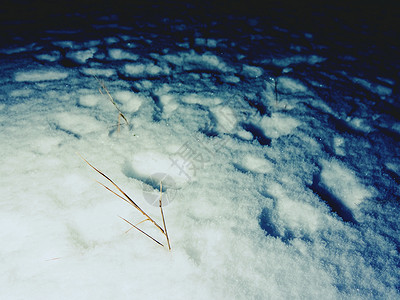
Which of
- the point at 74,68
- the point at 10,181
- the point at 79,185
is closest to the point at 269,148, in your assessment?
the point at 79,185

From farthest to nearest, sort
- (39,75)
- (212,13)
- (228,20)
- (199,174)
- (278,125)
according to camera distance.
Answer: (212,13) → (228,20) → (39,75) → (278,125) → (199,174)

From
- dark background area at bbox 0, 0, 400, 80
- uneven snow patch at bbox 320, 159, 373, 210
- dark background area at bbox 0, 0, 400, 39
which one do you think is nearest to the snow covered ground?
uneven snow patch at bbox 320, 159, 373, 210

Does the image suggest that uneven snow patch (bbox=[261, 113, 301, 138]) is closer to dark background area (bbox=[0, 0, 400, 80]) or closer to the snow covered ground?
the snow covered ground

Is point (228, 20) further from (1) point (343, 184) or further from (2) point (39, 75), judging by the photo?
(1) point (343, 184)

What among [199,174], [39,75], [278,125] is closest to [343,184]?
[278,125]

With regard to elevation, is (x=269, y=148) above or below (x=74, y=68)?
below

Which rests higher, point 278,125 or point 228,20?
point 228,20

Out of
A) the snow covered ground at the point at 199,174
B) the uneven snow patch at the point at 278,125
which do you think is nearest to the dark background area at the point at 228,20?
the snow covered ground at the point at 199,174

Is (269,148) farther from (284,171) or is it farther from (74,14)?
(74,14)
